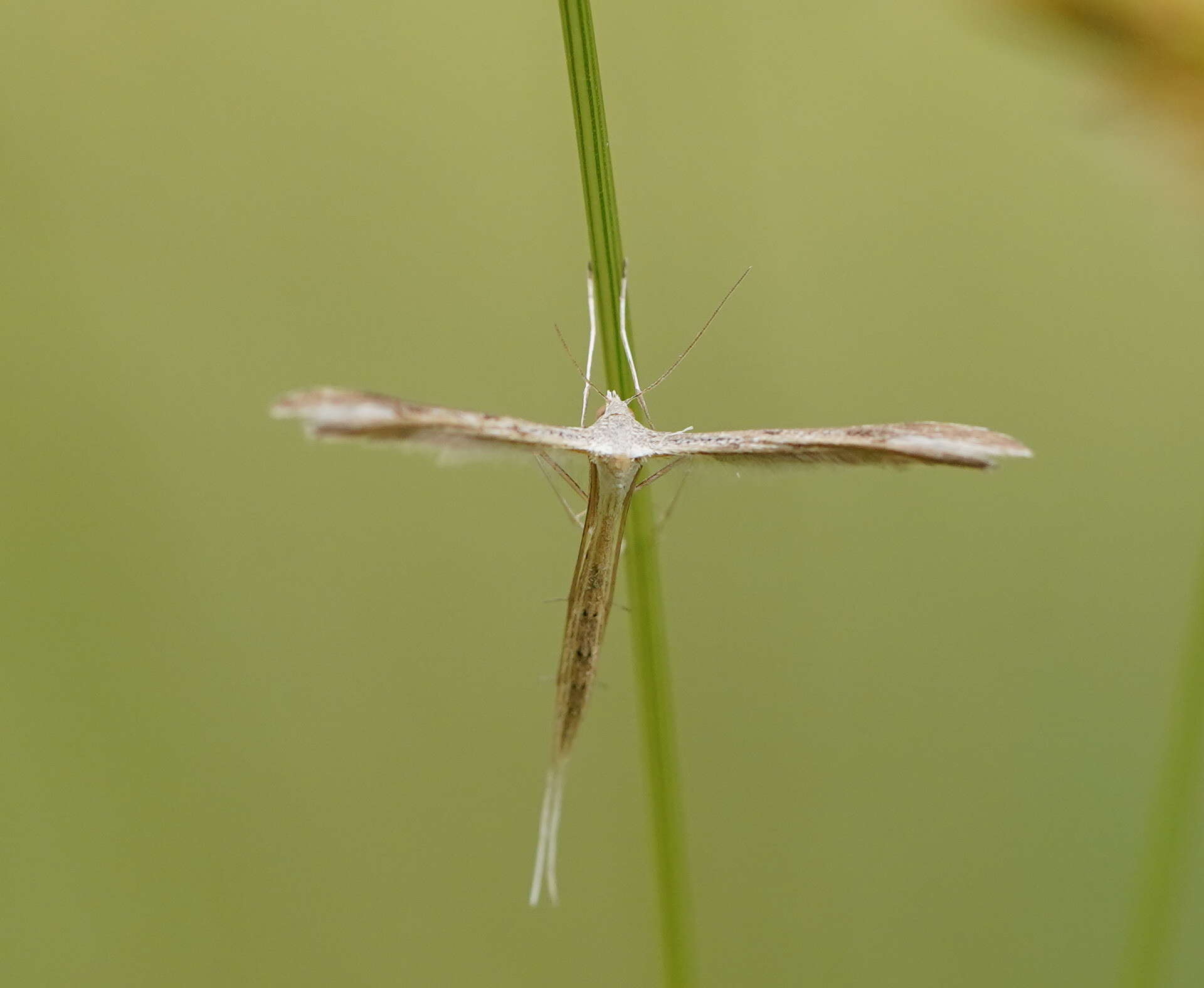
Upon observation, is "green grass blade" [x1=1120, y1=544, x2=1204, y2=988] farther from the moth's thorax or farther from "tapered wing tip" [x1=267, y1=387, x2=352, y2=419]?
"tapered wing tip" [x1=267, y1=387, x2=352, y2=419]

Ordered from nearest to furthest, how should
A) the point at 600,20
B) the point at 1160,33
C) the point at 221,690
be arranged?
the point at 1160,33 → the point at 221,690 → the point at 600,20

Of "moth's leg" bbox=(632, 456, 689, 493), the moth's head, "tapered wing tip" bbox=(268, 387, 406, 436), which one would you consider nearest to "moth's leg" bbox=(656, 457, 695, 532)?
"moth's leg" bbox=(632, 456, 689, 493)

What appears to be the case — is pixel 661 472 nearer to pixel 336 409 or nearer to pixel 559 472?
pixel 559 472

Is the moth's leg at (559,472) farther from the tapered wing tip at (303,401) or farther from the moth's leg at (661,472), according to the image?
the tapered wing tip at (303,401)

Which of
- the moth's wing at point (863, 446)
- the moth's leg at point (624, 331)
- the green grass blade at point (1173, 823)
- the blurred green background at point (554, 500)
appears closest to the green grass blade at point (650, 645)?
the moth's leg at point (624, 331)

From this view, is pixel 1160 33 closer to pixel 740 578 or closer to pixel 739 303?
pixel 739 303

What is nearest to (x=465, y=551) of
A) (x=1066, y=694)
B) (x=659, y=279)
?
(x=659, y=279)
